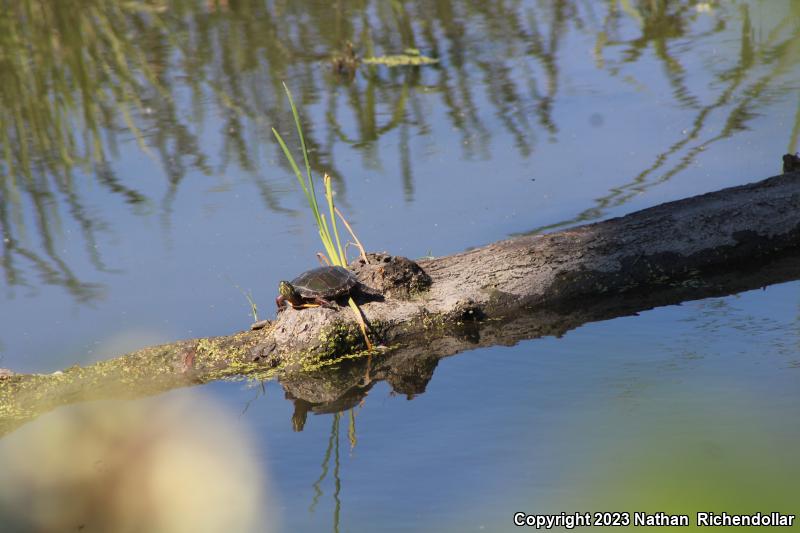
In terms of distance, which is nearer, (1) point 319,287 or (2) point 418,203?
(1) point 319,287

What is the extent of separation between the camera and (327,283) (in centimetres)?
374

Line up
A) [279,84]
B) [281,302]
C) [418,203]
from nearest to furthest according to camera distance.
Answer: [281,302] < [418,203] < [279,84]

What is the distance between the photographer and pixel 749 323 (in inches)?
147

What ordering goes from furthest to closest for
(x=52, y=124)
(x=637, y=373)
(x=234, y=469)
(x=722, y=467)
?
(x=52, y=124) < (x=637, y=373) < (x=234, y=469) < (x=722, y=467)

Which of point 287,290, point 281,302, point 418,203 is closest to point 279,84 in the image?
point 418,203

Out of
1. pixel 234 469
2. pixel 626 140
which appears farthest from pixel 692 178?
pixel 234 469

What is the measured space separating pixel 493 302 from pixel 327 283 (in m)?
0.70

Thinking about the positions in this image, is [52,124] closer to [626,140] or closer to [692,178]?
[626,140]

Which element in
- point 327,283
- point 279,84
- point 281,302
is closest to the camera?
point 327,283

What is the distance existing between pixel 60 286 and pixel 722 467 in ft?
11.0

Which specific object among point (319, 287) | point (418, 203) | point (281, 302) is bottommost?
point (418, 203)

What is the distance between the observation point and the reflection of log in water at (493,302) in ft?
12.0

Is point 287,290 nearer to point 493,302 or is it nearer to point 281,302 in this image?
point 281,302

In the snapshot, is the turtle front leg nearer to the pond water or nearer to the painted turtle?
the painted turtle
